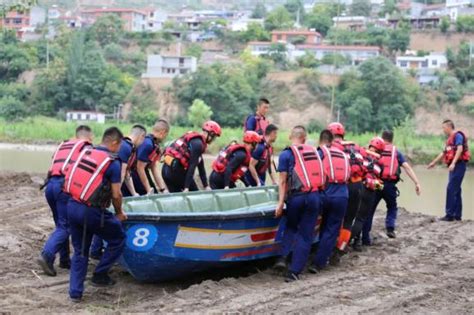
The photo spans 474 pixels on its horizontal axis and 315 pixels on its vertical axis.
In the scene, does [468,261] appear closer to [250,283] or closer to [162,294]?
[250,283]

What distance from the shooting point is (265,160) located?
10773 millimetres

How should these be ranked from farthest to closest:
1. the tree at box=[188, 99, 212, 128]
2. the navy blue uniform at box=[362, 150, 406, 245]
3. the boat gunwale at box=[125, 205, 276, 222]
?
the tree at box=[188, 99, 212, 128] → the navy blue uniform at box=[362, 150, 406, 245] → the boat gunwale at box=[125, 205, 276, 222]

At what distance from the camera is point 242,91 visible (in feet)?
180

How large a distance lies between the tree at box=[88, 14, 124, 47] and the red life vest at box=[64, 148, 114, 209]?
7197 cm

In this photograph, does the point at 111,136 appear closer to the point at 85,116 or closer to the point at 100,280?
the point at 100,280

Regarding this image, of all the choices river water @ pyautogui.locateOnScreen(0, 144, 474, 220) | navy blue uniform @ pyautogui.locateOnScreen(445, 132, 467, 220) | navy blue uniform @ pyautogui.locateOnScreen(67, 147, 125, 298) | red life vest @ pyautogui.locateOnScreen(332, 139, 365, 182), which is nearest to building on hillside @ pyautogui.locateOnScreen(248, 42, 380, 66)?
river water @ pyautogui.locateOnScreen(0, 144, 474, 220)

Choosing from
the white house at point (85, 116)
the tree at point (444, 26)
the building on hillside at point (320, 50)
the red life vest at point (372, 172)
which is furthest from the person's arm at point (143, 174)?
the tree at point (444, 26)

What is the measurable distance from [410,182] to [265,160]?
16320mm

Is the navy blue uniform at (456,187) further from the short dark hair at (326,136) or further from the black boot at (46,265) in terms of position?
the black boot at (46,265)

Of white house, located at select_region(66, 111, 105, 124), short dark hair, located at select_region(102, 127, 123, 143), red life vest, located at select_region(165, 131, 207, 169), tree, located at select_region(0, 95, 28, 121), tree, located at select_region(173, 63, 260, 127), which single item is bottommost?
white house, located at select_region(66, 111, 105, 124)

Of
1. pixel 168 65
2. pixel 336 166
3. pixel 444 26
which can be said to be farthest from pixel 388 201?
pixel 444 26

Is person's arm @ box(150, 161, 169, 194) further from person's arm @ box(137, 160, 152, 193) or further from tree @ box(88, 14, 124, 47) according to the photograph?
tree @ box(88, 14, 124, 47)

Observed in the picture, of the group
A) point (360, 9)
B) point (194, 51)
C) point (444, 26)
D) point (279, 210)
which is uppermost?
point (360, 9)

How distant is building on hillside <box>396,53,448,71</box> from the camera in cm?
6972
